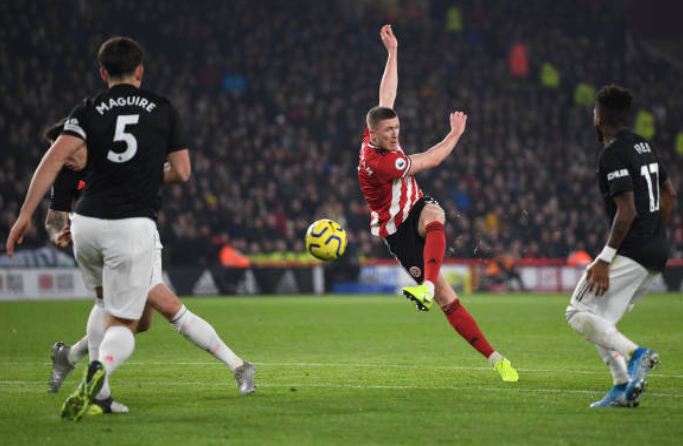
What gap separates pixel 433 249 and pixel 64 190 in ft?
10.3

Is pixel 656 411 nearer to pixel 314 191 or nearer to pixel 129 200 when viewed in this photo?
pixel 129 200

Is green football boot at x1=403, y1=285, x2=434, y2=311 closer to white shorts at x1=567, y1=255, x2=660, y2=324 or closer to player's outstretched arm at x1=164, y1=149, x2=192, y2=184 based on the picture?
white shorts at x1=567, y1=255, x2=660, y2=324

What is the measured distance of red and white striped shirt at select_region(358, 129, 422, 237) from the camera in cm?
881

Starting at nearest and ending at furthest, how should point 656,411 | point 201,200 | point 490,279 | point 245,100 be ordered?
point 656,411
point 201,200
point 490,279
point 245,100

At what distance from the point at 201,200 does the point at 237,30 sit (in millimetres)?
8820

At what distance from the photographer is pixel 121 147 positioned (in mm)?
6137

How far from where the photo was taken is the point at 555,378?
875 centimetres

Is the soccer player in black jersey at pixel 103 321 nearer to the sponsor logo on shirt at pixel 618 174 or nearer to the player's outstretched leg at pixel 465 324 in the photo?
the player's outstretched leg at pixel 465 324

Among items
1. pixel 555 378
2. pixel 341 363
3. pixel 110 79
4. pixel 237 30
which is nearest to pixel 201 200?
pixel 237 30

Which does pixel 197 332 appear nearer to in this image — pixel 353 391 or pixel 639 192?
pixel 353 391

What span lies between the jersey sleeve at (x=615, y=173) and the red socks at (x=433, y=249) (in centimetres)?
232

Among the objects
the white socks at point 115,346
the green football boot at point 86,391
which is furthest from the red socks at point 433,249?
the green football boot at point 86,391

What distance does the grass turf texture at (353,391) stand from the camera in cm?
575

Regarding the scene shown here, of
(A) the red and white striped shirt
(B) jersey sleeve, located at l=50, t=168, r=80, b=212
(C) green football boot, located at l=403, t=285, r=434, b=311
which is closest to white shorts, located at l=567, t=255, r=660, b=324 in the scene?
(C) green football boot, located at l=403, t=285, r=434, b=311
